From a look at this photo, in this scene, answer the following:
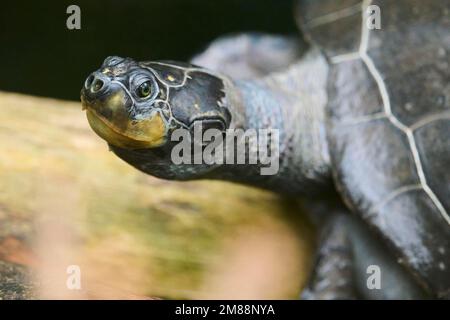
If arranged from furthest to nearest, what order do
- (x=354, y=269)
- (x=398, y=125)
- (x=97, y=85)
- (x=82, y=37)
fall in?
(x=82, y=37)
(x=354, y=269)
(x=398, y=125)
(x=97, y=85)

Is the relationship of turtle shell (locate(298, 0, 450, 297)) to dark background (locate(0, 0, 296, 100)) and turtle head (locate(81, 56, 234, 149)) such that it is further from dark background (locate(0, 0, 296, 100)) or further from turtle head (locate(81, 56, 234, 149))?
dark background (locate(0, 0, 296, 100))

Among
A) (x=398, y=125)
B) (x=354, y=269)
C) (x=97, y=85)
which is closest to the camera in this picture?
(x=97, y=85)

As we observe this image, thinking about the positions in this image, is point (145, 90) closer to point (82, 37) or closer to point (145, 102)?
point (145, 102)

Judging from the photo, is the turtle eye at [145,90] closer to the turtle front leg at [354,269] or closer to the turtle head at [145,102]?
the turtle head at [145,102]

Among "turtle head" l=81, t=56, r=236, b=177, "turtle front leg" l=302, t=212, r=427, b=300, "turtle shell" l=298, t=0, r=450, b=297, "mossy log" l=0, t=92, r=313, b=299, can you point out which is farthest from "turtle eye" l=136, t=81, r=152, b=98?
"turtle front leg" l=302, t=212, r=427, b=300

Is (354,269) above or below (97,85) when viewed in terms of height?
below

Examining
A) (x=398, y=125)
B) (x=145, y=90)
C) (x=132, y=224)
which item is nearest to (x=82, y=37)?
(x=132, y=224)
